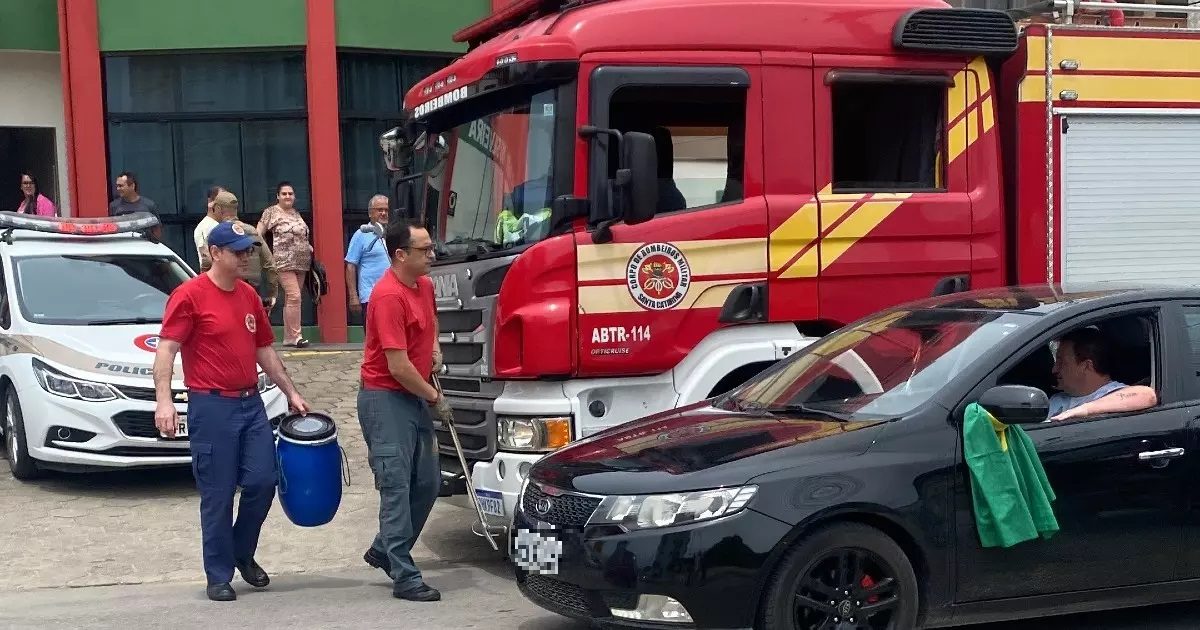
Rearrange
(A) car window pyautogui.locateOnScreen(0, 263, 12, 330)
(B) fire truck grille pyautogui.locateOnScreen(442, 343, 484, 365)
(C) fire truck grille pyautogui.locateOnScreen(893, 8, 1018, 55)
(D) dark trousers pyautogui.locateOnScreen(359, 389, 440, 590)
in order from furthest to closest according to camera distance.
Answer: (A) car window pyautogui.locateOnScreen(0, 263, 12, 330), (C) fire truck grille pyautogui.locateOnScreen(893, 8, 1018, 55), (B) fire truck grille pyautogui.locateOnScreen(442, 343, 484, 365), (D) dark trousers pyautogui.locateOnScreen(359, 389, 440, 590)

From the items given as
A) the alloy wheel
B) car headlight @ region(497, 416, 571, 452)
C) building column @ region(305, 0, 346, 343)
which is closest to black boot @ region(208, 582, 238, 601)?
car headlight @ region(497, 416, 571, 452)

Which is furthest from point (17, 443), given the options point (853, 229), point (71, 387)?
point (853, 229)

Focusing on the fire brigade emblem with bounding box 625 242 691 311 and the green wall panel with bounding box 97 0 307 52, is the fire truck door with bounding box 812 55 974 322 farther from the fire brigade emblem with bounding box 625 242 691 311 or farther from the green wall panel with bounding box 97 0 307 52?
the green wall panel with bounding box 97 0 307 52

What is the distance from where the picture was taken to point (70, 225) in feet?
34.9

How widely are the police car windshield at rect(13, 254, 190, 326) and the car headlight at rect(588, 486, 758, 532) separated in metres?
5.70

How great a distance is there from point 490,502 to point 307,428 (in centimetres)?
96

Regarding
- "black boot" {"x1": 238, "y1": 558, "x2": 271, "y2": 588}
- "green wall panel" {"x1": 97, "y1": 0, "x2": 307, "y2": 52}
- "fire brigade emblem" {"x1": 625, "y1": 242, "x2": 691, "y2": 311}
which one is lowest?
"black boot" {"x1": 238, "y1": 558, "x2": 271, "y2": 588}

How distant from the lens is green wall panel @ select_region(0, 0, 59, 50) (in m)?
15.5

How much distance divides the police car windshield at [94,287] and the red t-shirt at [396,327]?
3.81m

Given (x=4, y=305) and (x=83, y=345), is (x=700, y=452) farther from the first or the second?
(x=4, y=305)

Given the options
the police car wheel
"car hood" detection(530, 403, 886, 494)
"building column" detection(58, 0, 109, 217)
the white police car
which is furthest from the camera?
"building column" detection(58, 0, 109, 217)

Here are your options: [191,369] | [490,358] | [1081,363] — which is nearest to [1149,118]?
[1081,363]

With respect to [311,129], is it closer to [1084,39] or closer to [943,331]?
[1084,39]

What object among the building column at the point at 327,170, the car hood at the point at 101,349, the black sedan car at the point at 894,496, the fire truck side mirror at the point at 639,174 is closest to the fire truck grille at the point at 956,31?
the fire truck side mirror at the point at 639,174
